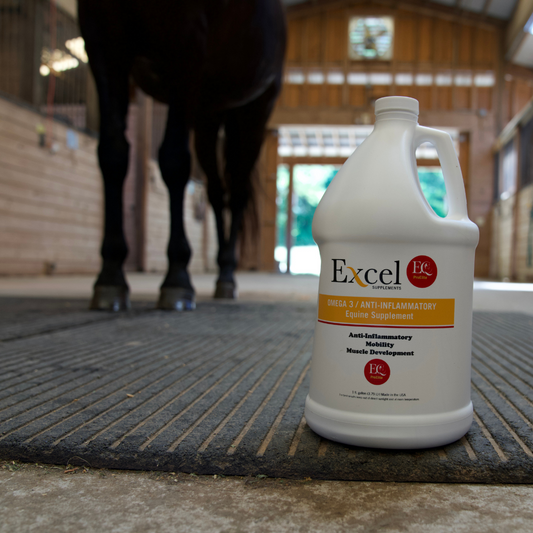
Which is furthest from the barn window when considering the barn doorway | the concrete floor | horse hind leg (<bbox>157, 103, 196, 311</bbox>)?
the concrete floor

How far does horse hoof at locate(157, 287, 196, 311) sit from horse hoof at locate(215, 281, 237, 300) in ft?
3.02

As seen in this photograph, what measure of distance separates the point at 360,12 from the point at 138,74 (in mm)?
10679

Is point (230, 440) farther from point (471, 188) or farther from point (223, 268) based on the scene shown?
point (471, 188)

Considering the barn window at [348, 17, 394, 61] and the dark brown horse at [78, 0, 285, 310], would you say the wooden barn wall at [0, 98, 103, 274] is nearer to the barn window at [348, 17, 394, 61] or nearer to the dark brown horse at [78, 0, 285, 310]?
the dark brown horse at [78, 0, 285, 310]

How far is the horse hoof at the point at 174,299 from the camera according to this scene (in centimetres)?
234

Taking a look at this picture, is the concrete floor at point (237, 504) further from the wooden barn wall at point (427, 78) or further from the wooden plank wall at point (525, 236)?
the wooden barn wall at point (427, 78)

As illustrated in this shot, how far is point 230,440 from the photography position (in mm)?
738

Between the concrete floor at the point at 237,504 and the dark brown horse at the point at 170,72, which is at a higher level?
the dark brown horse at the point at 170,72

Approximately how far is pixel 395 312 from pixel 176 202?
5.90ft

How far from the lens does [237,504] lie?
23.1 inches

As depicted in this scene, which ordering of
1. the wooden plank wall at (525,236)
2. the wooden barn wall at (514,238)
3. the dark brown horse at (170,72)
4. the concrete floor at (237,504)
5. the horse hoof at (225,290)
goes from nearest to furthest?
the concrete floor at (237,504), the dark brown horse at (170,72), the horse hoof at (225,290), the wooden plank wall at (525,236), the wooden barn wall at (514,238)

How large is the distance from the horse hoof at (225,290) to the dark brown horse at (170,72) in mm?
857

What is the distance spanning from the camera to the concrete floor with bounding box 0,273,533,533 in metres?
0.54

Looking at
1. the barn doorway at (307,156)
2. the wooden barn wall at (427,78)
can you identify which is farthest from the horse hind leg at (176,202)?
the wooden barn wall at (427,78)
